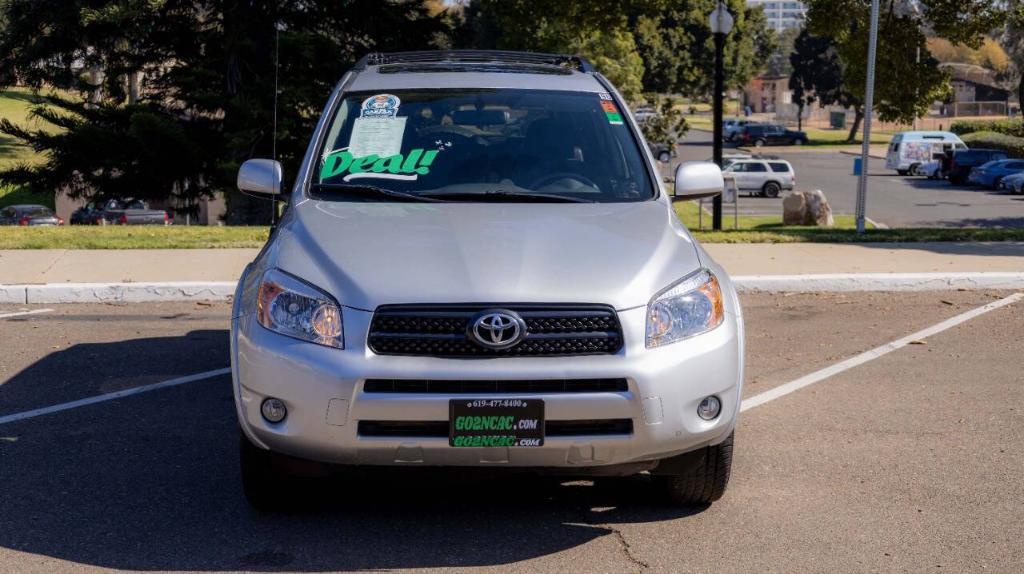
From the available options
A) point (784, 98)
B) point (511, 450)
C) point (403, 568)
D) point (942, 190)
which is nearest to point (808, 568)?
point (511, 450)

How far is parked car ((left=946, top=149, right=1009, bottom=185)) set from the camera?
4978 centimetres

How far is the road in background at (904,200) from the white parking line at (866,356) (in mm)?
22059

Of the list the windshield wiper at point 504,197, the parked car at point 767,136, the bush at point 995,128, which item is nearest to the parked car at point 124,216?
the windshield wiper at point 504,197

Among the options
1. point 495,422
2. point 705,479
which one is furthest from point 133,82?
point 495,422

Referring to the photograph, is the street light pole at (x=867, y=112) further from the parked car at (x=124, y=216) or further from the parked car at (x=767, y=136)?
the parked car at (x=767, y=136)

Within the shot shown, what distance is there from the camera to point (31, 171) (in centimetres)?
2228

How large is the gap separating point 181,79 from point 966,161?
37324mm

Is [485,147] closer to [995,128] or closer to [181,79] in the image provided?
[181,79]

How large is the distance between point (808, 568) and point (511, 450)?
3.77ft

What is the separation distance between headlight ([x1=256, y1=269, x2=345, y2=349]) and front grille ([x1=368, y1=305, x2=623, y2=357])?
0.15m

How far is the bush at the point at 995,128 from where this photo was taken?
7238 centimetres

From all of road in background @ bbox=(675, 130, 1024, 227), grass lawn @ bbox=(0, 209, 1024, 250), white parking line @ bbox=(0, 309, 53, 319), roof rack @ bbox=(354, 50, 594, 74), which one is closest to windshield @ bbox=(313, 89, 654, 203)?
roof rack @ bbox=(354, 50, 594, 74)

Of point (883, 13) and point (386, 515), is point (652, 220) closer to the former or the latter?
point (386, 515)

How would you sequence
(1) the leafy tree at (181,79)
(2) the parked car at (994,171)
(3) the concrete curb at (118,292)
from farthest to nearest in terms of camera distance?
(2) the parked car at (994,171) → (1) the leafy tree at (181,79) → (3) the concrete curb at (118,292)
